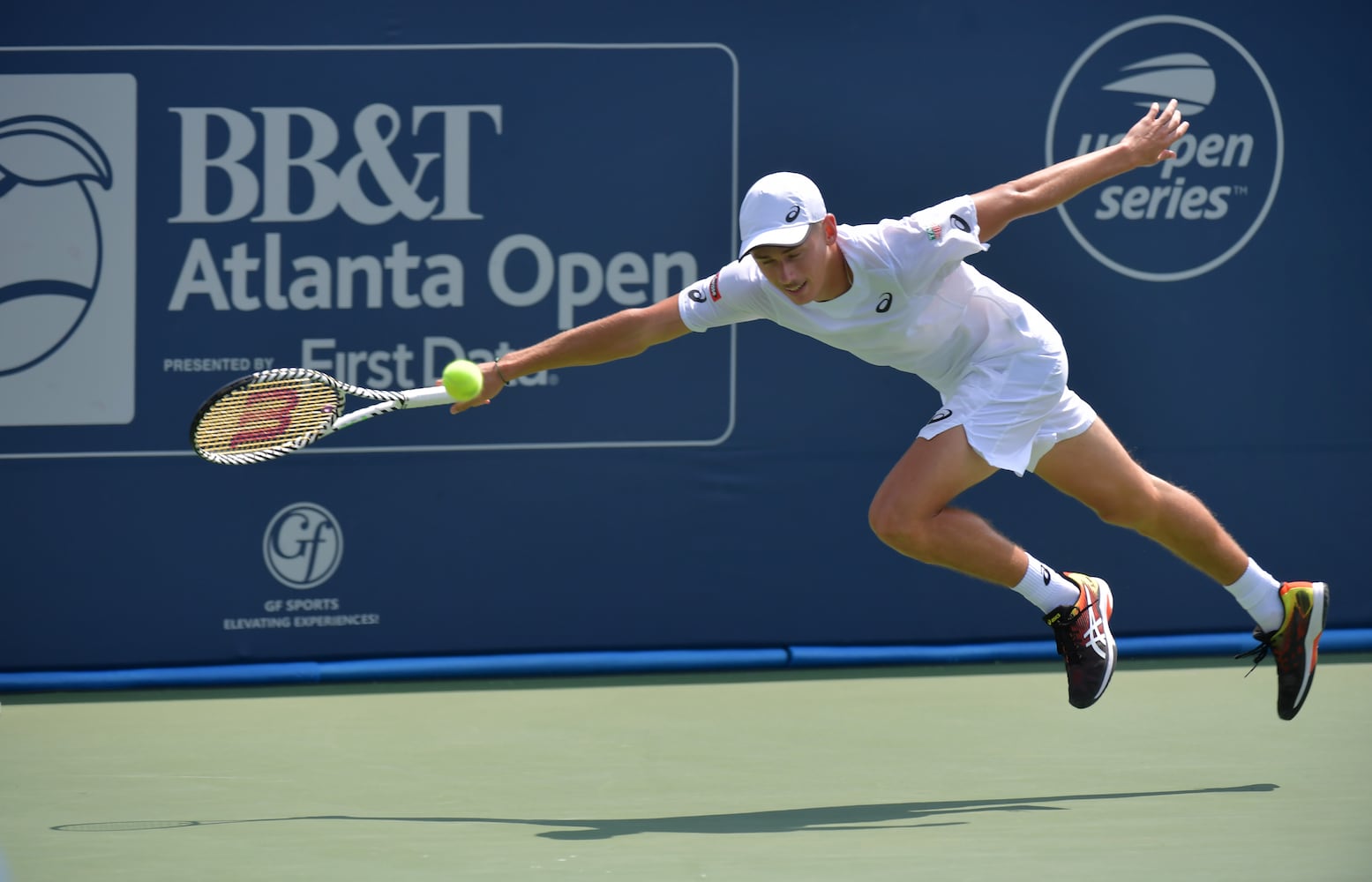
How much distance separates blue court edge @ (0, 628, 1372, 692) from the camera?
5332 millimetres

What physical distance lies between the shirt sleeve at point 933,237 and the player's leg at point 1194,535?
1.91 ft

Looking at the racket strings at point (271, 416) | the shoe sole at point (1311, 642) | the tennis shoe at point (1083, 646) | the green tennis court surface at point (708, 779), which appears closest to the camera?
the green tennis court surface at point (708, 779)

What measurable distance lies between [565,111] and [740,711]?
5.93 feet

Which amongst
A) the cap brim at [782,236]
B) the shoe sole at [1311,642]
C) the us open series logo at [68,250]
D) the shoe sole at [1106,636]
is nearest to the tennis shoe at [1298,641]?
the shoe sole at [1311,642]

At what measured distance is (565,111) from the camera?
17.7ft

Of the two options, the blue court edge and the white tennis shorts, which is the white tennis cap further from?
the blue court edge

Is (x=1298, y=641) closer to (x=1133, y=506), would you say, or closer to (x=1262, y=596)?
(x=1262, y=596)

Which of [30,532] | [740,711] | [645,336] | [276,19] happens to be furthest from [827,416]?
[30,532]

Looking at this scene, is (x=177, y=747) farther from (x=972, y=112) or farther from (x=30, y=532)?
(x=972, y=112)

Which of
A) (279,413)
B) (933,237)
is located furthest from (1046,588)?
(279,413)

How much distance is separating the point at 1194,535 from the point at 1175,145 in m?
1.66

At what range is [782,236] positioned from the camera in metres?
3.95

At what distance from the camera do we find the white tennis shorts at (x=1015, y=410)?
427 cm

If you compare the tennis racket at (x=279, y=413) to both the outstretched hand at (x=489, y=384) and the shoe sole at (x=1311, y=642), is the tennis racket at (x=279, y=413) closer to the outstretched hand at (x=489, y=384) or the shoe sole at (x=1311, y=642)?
the outstretched hand at (x=489, y=384)
